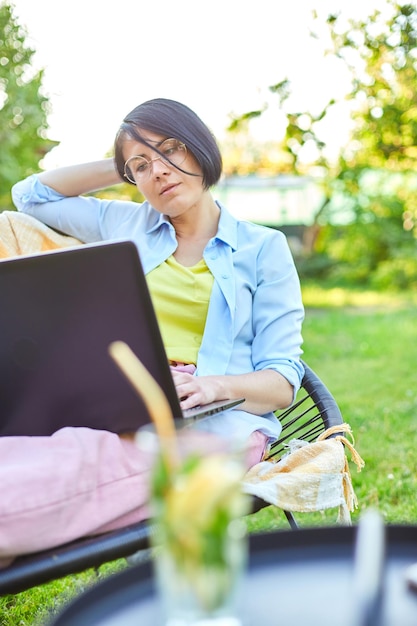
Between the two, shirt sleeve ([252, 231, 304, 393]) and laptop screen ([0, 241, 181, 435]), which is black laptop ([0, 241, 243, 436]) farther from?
shirt sleeve ([252, 231, 304, 393])

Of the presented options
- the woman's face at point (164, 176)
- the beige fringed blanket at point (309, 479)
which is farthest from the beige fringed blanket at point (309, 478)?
the woman's face at point (164, 176)

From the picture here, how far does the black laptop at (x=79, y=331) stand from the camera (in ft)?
5.17

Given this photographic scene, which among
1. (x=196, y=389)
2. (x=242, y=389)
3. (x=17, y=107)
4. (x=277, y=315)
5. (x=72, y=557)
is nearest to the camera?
(x=72, y=557)

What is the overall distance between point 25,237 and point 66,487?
1.04m

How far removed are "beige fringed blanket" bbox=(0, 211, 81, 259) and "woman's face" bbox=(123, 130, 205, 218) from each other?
35 cm

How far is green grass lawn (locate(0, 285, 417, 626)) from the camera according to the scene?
8.87 ft

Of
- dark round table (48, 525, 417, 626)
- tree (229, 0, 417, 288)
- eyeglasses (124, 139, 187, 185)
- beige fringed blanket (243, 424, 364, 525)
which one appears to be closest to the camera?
dark round table (48, 525, 417, 626)

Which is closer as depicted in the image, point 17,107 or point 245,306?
point 245,306

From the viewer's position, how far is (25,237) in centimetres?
245

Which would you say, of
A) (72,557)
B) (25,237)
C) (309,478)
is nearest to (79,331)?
(72,557)

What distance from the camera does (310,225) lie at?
11836mm

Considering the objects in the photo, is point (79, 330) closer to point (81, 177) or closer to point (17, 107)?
point (81, 177)

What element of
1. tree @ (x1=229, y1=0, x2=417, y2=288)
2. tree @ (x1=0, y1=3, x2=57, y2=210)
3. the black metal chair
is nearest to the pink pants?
the black metal chair

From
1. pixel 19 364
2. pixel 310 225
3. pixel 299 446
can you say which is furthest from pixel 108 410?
pixel 310 225
